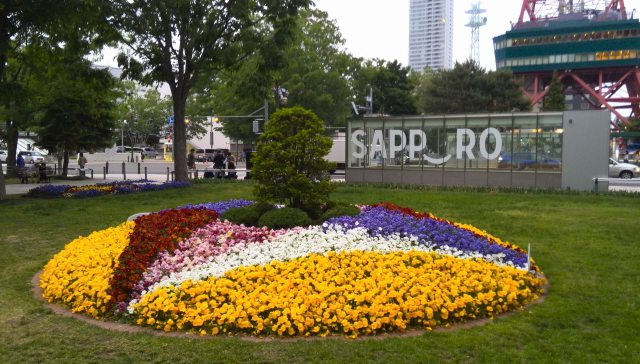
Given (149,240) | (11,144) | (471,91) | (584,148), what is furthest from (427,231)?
(471,91)

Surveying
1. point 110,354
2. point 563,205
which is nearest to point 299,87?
point 563,205

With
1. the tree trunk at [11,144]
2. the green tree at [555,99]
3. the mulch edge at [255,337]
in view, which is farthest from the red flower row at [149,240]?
the green tree at [555,99]

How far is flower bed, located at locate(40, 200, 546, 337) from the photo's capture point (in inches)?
249

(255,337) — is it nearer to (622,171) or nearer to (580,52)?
(622,171)

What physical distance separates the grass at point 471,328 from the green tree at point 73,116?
1595 cm

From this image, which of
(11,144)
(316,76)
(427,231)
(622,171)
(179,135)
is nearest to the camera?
(427,231)

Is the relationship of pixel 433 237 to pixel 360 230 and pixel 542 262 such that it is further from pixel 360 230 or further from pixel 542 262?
pixel 542 262

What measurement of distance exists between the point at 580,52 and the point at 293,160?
93849 millimetres

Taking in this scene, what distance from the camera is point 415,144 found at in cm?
2611

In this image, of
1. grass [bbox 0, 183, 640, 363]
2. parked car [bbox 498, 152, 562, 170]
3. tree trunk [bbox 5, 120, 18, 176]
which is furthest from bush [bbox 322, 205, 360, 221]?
tree trunk [bbox 5, 120, 18, 176]

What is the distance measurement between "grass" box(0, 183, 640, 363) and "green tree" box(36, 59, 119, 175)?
15950 mm

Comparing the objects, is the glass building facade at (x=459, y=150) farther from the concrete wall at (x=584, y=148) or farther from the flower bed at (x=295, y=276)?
the flower bed at (x=295, y=276)

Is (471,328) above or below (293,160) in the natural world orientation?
below

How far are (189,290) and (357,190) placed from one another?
1610 centimetres
